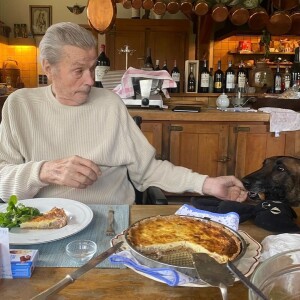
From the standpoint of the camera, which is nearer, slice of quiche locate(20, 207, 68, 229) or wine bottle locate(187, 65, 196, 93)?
slice of quiche locate(20, 207, 68, 229)

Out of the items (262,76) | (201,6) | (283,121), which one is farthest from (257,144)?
(201,6)

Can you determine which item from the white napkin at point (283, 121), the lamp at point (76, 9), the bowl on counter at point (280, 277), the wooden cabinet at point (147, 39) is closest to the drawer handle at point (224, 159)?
the white napkin at point (283, 121)

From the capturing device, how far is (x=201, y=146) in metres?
2.98

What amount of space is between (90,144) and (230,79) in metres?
2.83

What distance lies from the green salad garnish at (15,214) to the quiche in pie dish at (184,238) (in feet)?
1.04

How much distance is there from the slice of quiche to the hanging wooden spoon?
2.06m

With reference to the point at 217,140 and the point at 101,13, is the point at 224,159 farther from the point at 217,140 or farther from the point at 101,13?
the point at 101,13

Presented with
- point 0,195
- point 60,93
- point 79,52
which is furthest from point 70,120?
point 0,195

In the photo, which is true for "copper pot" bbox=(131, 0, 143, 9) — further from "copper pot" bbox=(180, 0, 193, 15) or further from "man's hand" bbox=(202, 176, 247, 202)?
"man's hand" bbox=(202, 176, 247, 202)

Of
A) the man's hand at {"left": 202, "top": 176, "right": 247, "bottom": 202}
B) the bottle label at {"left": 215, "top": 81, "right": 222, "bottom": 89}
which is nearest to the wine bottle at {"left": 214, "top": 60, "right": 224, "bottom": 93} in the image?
the bottle label at {"left": 215, "top": 81, "right": 222, "bottom": 89}

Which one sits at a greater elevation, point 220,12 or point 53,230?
point 220,12

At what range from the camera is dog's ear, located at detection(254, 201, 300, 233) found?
983 millimetres

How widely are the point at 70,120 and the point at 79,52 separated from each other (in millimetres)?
262

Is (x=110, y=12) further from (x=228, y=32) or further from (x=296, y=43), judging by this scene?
(x=296, y=43)
